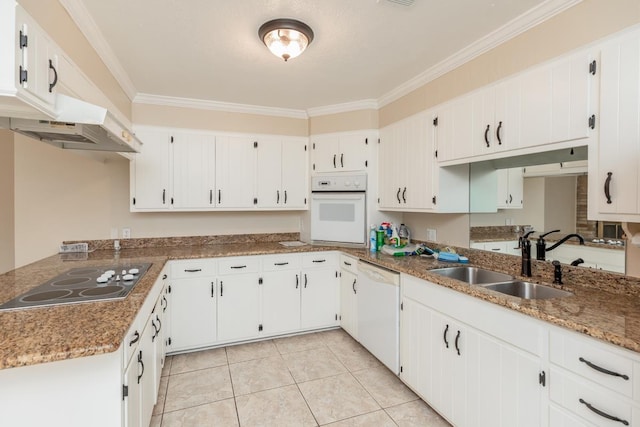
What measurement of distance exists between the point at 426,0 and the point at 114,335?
2.23m

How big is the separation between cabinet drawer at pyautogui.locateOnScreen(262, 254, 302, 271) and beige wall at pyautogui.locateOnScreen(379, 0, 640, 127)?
76.4 inches

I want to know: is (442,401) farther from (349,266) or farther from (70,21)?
(70,21)

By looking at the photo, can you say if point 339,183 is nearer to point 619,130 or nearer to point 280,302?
point 280,302

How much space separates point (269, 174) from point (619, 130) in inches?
114

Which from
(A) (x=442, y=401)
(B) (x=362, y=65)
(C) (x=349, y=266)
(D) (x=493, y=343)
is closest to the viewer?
(D) (x=493, y=343)

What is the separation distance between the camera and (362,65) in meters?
2.53

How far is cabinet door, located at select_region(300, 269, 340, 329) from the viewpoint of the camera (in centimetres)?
326

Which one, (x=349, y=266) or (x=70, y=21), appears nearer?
(x=70, y=21)

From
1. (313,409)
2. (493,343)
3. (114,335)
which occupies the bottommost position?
(313,409)

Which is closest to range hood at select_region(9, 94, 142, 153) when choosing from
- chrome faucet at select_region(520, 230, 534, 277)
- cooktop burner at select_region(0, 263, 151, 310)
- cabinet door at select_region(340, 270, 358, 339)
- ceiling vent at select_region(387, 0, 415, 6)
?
cooktop burner at select_region(0, 263, 151, 310)

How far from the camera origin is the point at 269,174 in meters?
3.54

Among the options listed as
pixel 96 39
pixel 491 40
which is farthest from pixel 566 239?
pixel 96 39

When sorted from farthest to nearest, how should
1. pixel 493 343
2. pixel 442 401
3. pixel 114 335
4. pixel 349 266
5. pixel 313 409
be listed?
pixel 349 266 → pixel 313 409 → pixel 442 401 → pixel 493 343 → pixel 114 335

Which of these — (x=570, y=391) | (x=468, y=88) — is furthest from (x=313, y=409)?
(x=468, y=88)
